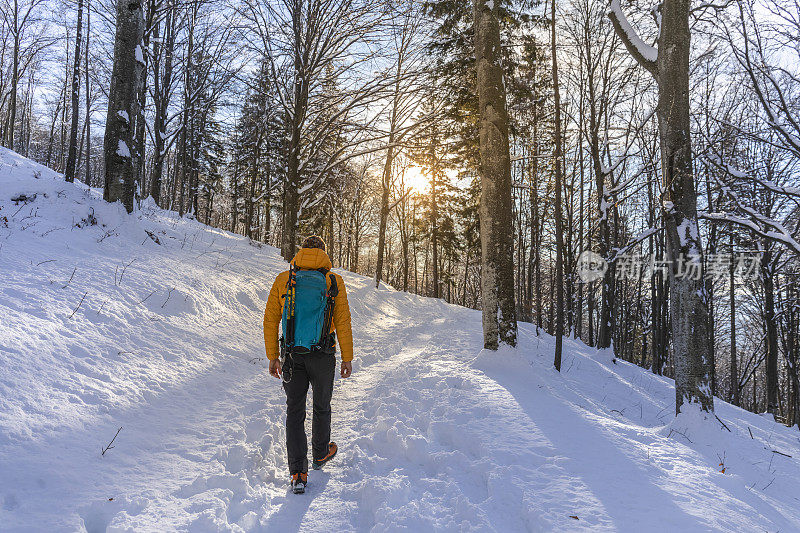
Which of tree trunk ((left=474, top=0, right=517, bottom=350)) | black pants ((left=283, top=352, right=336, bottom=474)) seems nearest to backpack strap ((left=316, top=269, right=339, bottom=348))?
black pants ((left=283, top=352, right=336, bottom=474))

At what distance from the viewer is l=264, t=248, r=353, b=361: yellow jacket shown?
3215 millimetres

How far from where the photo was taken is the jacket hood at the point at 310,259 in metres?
3.20

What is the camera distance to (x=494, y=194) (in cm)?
584

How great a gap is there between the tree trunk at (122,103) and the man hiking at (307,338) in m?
5.43

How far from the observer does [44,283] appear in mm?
3854

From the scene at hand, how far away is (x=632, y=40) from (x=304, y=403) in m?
7.15

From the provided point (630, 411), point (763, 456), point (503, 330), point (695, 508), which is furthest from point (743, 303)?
point (695, 508)

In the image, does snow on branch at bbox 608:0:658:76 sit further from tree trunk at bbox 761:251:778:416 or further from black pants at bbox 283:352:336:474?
tree trunk at bbox 761:251:778:416

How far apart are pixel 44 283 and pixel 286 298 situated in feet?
9.48

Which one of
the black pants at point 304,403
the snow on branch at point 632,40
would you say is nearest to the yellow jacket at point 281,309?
the black pants at point 304,403

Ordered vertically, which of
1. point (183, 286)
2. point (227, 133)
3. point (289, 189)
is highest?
point (227, 133)

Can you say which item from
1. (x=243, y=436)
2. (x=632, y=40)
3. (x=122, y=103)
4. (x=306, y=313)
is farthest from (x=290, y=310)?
(x=632, y=40)

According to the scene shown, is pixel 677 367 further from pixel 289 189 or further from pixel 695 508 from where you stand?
pixel 289 189

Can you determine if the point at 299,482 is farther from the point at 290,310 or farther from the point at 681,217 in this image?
the point at 681,217
